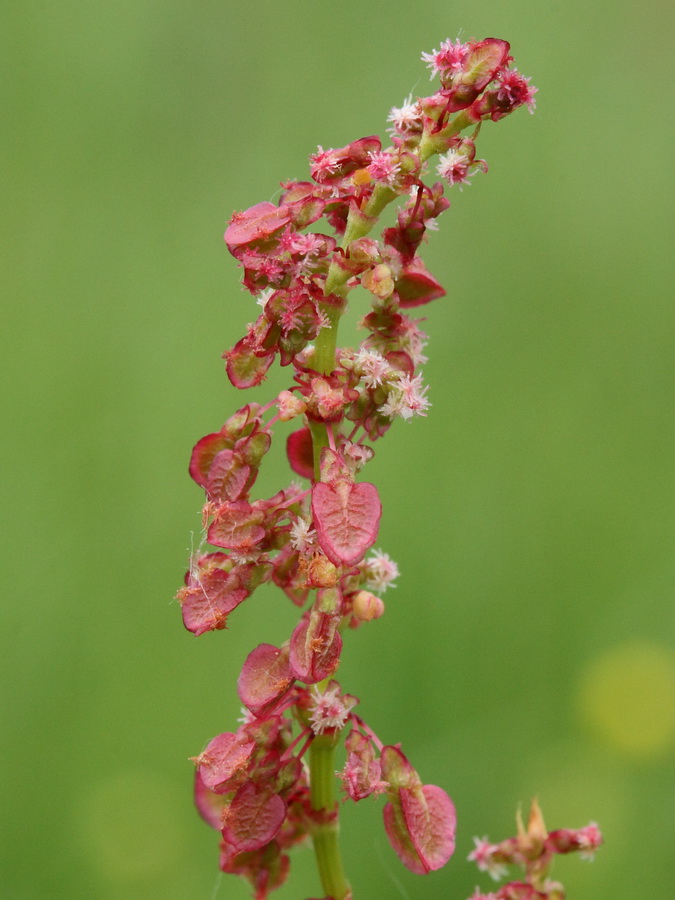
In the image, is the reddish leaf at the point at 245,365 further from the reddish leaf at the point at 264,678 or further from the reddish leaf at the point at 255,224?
the reddish leaf at the point at 264,678

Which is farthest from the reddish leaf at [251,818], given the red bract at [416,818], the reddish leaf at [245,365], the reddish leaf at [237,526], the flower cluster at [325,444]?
the reddish leaf at [245,365]

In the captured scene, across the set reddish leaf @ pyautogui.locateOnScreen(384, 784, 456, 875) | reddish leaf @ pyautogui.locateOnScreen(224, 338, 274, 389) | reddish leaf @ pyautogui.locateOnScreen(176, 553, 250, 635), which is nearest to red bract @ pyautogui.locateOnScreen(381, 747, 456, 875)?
reddish leaf @ pyautogui.locateOnScreen(384, 784, 456, 875)

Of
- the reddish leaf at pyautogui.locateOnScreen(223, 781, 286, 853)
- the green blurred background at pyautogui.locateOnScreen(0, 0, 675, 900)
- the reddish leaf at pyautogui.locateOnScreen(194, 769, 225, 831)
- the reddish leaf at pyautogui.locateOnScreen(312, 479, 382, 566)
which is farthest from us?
the green blurred background at pyautogui.locateOnScreen(0, 0, 675, 900)

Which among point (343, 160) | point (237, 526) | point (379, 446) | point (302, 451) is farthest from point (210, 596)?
point (379, 446)

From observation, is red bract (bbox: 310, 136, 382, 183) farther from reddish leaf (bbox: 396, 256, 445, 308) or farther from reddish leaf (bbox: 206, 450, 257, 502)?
reddish leaf (bbox: 206, 450, 257, 502)

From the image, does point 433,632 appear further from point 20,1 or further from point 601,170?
point 20,1

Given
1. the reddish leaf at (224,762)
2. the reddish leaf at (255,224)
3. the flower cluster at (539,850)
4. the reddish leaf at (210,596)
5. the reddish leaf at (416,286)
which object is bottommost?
the flower cluster at (539,850)

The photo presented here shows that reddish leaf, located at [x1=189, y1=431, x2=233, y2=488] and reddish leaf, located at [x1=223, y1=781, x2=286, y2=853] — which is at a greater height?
reddish leaf, located at [x1=189, y1=431, x2=233, y2=488]

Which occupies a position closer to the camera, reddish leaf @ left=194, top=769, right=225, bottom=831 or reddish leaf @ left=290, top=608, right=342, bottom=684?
reddish leaf @ left=290, top=608, right=342, bottom=684
